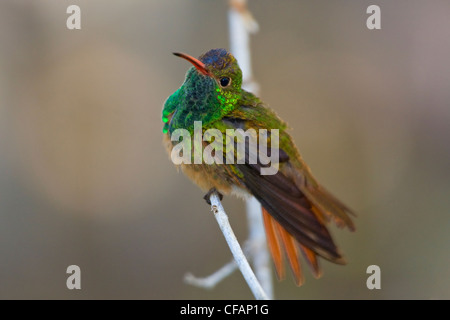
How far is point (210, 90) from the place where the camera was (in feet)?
9.32

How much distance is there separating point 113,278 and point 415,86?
384 centimetres

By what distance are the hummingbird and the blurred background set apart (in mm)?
1923

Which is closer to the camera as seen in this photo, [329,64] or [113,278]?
[113,278]

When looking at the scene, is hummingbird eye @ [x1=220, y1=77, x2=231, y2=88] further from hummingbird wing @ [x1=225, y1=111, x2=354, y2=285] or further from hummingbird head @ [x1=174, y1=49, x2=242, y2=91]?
hummingbird wing @ [x1=225, y1=111, x2=354, y2=285]

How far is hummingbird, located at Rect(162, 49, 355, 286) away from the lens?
2750 mm

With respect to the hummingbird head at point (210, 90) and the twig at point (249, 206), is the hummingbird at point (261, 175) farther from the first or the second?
the twig at point (249, 206)

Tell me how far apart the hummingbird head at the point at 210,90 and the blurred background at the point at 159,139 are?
2.37 meters

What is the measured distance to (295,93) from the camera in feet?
18.3

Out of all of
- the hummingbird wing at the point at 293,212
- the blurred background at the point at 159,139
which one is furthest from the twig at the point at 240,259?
the blurred background at the point at 159,139

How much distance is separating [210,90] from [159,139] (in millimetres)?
2710

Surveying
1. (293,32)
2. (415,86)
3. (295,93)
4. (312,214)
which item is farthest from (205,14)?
(312,214)

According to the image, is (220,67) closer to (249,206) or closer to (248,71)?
(248,71)

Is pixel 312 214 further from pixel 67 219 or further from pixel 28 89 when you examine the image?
pixel 28 89

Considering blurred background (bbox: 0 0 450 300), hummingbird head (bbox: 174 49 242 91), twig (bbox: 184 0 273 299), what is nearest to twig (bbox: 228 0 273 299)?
twig (bbox: 184 0 273 299)
